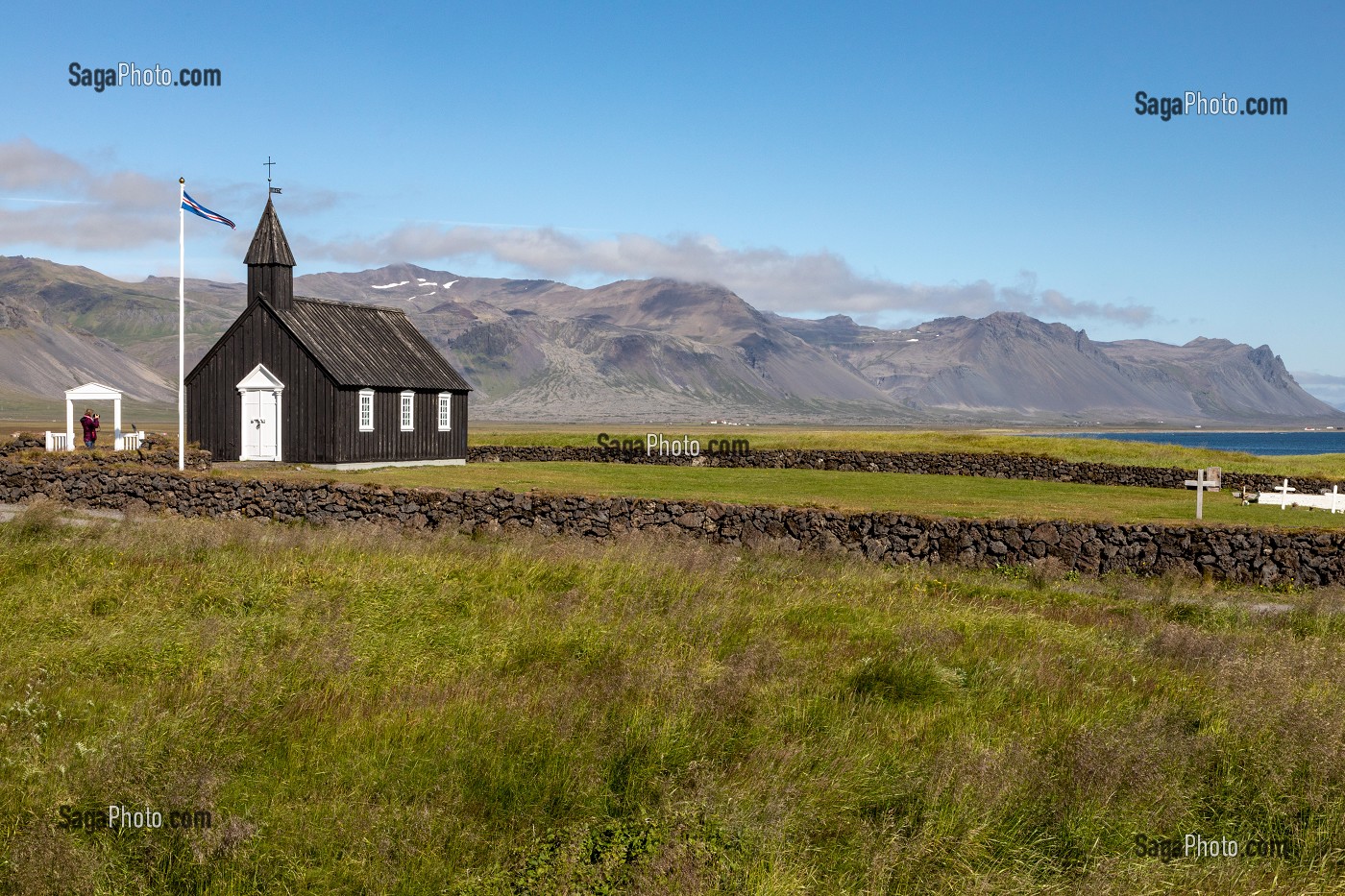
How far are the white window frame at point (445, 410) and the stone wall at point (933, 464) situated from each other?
580 cm

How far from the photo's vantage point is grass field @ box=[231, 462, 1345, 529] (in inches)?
1081

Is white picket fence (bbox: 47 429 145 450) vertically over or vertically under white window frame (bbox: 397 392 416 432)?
under

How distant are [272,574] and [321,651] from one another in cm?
356

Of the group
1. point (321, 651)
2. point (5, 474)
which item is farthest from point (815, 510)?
point (5, 474)

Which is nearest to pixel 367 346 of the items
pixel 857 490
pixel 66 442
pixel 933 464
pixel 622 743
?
pixel 66 442

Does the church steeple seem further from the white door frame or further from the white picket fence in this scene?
the white picket fence

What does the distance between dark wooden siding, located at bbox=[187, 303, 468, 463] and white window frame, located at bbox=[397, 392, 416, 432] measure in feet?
0.79

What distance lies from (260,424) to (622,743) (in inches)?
1446

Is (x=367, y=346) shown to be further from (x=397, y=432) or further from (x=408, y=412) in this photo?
(x=397, y=432)

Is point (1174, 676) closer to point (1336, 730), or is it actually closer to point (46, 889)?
point (1336, 730)

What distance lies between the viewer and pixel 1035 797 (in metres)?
6.98

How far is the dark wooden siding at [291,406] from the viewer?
39.7 meters

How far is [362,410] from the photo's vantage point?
134ft

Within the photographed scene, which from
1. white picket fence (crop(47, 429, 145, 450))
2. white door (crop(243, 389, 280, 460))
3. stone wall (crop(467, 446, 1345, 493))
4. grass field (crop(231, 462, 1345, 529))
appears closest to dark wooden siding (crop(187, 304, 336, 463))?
white door (crop(243, 389, 280, 460))
